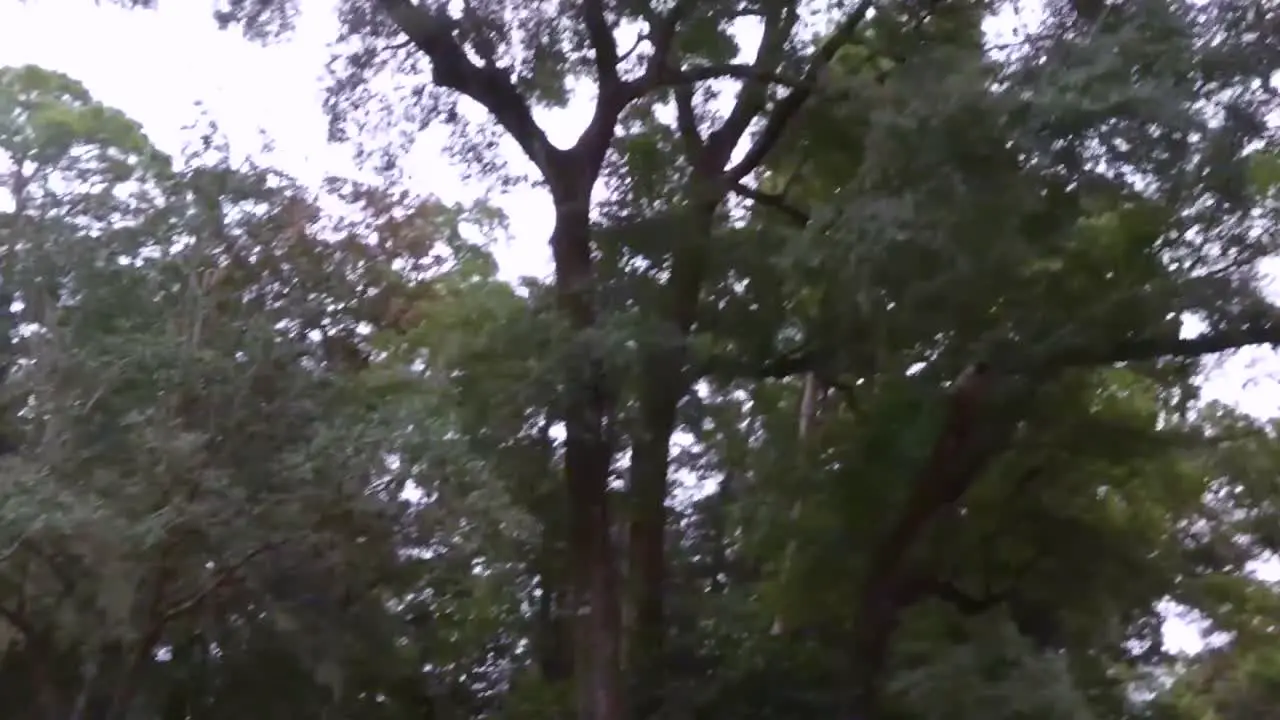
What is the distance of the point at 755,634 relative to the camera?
8086 mm

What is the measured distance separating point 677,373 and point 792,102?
6.00ft

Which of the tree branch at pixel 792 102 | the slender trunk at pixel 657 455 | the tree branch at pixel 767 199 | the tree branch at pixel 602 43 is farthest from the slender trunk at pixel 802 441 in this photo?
the tree branch at pixel 602 43

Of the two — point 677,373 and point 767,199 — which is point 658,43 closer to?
point 767,199

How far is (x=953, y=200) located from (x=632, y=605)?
131 inches

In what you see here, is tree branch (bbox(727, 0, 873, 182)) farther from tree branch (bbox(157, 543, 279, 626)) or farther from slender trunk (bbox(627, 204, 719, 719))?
tree branch (bbox(157, 543, 279, 626))

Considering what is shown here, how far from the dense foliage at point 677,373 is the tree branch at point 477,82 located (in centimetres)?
2

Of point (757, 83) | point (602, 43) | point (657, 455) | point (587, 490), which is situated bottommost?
point (587, 490)

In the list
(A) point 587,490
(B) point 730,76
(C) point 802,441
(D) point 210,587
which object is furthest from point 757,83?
(D) point 210,587

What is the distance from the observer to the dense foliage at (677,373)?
17.8 feet

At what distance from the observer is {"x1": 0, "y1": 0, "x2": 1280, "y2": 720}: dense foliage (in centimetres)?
543

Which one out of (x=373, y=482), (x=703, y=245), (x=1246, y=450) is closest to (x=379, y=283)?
(x=373, y=482)

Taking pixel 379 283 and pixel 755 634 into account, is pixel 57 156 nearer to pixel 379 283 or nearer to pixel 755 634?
pixel 379 283

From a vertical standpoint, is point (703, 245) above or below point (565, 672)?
above

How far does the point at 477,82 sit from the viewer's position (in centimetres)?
694
